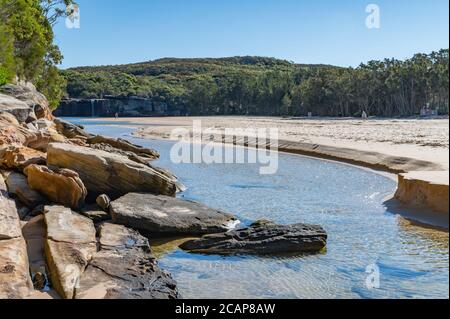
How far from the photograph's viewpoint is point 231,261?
28.7 feet

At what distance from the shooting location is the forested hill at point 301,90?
69.9 meters

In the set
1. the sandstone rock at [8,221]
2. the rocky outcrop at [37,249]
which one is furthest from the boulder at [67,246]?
the sandstone rock at [8,221]

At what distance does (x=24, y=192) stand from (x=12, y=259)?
184 inches

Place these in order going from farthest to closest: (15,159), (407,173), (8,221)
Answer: (407,173), (15,159), (8,221)

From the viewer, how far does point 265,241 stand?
946 cm

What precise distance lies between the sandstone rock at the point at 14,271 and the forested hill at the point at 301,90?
86.5 feet

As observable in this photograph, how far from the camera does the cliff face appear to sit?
417ft

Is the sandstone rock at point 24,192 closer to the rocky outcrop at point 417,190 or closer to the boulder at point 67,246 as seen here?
the boulder at point 67,246

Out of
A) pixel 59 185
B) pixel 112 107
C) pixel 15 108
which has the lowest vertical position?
pixel 59 185

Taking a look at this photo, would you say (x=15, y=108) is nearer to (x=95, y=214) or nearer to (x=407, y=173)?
(x=95, y=214)

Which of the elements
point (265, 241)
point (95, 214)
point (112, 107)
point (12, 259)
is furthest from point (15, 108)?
point (112, 107)

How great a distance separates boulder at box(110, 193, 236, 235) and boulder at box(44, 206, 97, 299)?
901mm
